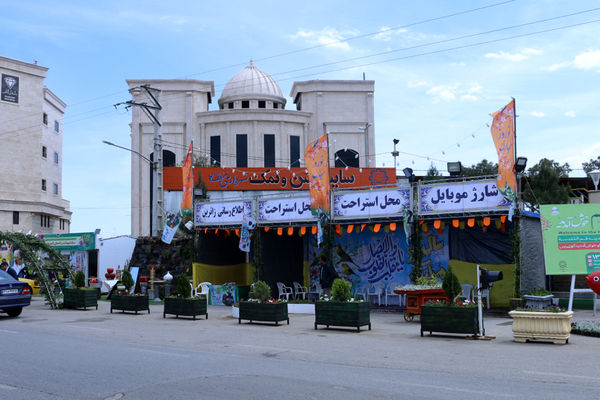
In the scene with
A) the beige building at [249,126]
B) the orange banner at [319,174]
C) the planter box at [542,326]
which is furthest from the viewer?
the beige building at [249,126]

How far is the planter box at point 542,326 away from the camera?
41.1 feet

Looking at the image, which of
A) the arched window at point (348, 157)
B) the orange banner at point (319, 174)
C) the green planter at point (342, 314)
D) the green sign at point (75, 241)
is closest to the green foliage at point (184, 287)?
the green planter at point (342, 314)

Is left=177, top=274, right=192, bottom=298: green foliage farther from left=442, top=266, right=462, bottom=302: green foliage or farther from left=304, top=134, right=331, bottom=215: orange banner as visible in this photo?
left=442, top=266, right=462, bottom=302: green foliage

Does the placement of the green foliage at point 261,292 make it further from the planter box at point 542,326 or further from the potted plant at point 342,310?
the planter box at point 542,326

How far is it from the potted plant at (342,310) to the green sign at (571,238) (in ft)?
19.8

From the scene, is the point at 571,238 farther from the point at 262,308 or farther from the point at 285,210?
the point at 285,210

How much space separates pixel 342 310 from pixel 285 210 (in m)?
8.09

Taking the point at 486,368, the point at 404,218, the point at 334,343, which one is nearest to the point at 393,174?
the point at 404,218

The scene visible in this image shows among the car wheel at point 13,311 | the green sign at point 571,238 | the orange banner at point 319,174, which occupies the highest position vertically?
the orange banner at point 319,174

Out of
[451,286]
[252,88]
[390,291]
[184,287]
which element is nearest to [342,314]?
[451,286]

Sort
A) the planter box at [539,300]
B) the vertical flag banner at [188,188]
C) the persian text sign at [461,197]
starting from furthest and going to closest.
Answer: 1. the vertical flag banner at [188,188]
2. the persian text sign at [461,197]
3. the planter box at [539,300]

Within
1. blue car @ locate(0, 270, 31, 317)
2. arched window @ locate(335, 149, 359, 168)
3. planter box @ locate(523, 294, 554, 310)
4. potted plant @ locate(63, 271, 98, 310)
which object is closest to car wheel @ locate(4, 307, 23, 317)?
blue car @ locate(0, 270, 31, 317)

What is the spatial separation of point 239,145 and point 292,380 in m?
50.6

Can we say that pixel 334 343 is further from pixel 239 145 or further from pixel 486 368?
pixel 239 145
